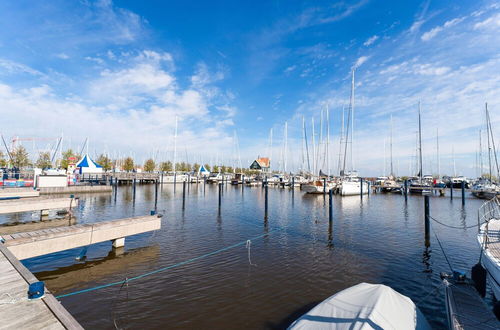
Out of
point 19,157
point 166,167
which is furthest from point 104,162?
point 19,157

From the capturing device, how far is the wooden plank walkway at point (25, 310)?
3966 millimetres

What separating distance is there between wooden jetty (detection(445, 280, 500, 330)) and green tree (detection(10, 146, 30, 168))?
3421 inches

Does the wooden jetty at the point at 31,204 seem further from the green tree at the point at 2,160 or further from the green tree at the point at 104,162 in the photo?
the green tree at the point at 104,162

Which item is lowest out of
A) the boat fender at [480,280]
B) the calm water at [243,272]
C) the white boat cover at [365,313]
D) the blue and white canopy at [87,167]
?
the calm water at [243,272]

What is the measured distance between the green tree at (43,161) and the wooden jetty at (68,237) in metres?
81.2

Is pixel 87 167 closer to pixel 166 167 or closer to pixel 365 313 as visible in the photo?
pixel 166 167

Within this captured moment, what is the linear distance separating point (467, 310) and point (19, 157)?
8729 cm

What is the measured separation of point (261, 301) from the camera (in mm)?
7797

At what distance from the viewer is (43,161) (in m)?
72.4

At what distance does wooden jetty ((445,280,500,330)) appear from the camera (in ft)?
17.5

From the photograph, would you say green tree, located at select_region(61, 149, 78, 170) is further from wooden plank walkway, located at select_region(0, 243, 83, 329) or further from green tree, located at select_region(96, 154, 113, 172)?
wooden plank walkway, located at select_region(0, 243, 83, 329)

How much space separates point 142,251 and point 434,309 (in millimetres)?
12756

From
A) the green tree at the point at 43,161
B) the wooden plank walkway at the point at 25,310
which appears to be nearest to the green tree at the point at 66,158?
the green tree at the point at 43,161

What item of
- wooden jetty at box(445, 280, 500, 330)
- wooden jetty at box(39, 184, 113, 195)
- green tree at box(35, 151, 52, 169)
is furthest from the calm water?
green tree at box(35, 151, 52, 169)
